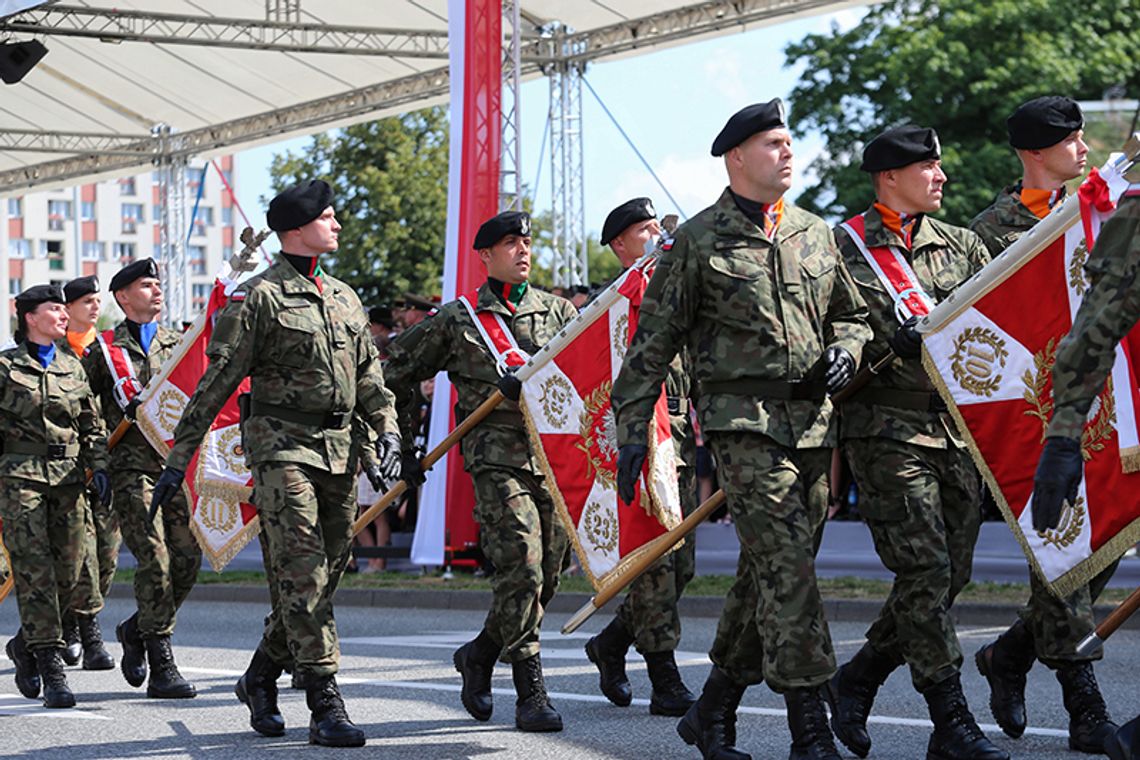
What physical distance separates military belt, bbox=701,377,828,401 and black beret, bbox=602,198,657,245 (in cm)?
308

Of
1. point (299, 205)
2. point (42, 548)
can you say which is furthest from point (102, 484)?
point (299, 205)

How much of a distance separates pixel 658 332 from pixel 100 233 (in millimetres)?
127874

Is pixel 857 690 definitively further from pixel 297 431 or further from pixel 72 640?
pixel 72 640

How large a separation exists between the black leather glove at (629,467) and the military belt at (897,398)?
106cm

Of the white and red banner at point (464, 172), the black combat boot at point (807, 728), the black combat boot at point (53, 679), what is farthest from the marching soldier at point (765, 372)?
the white and red banner at point (464, 172)

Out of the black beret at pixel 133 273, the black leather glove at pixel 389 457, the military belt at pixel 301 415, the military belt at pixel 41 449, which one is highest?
the black beret at pixel 133 273

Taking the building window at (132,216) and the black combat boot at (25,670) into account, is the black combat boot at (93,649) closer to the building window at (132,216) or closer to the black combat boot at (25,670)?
the black combat boot at (25,670)

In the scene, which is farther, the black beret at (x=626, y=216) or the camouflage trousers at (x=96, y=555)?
the camouflage trousers at (x=96, y=555)

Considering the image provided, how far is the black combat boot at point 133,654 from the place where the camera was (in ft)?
35.3

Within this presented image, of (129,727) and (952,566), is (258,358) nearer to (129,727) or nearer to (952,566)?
(129,727)

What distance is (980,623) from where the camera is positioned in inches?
507

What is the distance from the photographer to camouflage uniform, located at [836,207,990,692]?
721cm

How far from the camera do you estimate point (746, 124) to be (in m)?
7.06

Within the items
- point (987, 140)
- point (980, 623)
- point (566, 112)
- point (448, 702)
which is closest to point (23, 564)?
point (448, 702)
